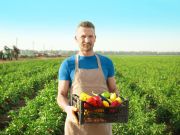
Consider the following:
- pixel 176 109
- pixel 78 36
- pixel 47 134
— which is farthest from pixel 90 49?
pixel 176 109

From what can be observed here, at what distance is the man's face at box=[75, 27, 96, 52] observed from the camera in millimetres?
3568

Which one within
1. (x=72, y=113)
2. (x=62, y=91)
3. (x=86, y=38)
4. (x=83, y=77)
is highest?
(x=86, y=38)

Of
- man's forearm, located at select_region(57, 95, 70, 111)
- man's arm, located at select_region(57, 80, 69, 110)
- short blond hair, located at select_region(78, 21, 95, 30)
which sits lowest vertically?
man's forearm, located at select_region(57, 95, 70, 111)

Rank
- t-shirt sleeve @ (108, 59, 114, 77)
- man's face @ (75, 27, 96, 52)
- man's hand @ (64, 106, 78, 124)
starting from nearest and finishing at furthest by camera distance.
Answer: man's hand @ (64, 106, 78, 124) → man's face @ (75, 27, 96, 52) → t-shirt sleeve @ (108, 59, 114, 77)

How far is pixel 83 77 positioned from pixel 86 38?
15.9 inches

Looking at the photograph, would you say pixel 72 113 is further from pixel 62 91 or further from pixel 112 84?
pixel 112 84

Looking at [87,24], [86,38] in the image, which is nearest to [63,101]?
[86,38]

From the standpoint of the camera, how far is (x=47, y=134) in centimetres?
725

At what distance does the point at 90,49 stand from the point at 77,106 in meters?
0.63

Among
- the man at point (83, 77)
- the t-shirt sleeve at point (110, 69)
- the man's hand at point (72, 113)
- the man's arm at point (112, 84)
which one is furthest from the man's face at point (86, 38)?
the man's hand at point (72, 113)

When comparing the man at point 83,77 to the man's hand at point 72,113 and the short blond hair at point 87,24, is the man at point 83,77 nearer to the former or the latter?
the short blond hair at point 87,24

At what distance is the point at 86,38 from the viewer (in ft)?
11.7

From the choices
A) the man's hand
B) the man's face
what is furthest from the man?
the man's hand

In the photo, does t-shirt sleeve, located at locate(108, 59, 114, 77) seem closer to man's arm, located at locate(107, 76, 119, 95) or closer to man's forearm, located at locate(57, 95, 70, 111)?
man's arm, located at locate(107, 76, 119, 95)
